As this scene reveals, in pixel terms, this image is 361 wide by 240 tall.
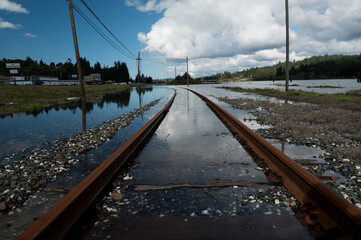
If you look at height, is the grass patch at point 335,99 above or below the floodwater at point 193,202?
above

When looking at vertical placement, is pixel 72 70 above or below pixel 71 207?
above

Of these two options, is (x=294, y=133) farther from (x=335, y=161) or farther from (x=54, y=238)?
(x=54, y=238)

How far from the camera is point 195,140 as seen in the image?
6352 mm

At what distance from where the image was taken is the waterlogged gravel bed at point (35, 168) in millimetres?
3275

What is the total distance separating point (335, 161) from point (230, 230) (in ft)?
10.3

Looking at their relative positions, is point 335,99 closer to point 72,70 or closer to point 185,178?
point 185,178

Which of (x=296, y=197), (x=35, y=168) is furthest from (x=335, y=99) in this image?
(x=35, y=168)

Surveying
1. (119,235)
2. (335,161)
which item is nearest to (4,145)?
(119,235)

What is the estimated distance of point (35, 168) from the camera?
14.4 feet

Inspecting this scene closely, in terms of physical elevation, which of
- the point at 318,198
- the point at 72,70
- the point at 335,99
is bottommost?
the point at 318,198

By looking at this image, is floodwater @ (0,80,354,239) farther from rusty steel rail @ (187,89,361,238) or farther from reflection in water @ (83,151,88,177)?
rusty steel rail @ (187,89,361,238)

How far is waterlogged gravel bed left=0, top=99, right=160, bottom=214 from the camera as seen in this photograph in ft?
10.7

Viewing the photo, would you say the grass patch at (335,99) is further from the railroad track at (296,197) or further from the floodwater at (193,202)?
the floodwater at (193,202)

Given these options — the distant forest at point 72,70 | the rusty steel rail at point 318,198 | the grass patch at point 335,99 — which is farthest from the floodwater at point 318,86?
the distant forest at point 72,70
